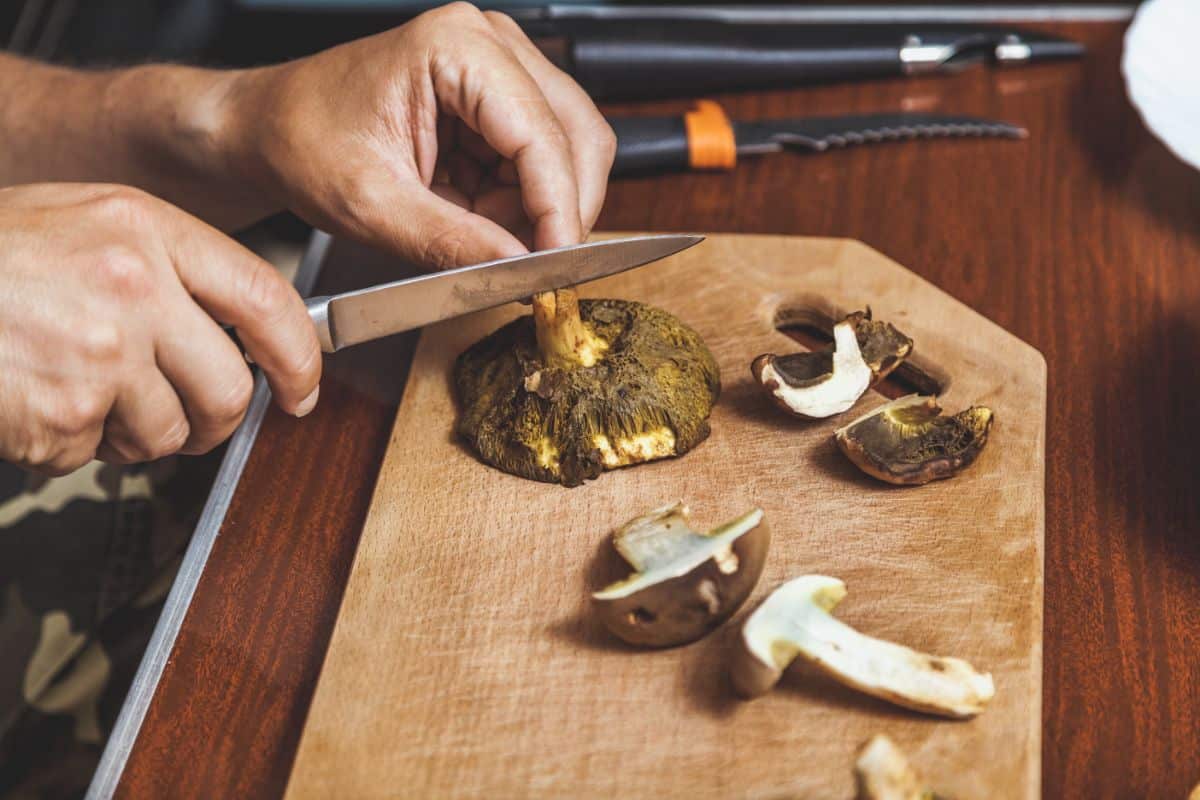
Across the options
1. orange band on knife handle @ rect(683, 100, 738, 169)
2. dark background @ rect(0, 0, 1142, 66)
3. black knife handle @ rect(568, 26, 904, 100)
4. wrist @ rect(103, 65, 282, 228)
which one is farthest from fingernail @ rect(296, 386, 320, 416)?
dark background @ rect(0, 0, 1142, 66)

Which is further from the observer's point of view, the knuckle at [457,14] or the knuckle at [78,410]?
the knuckle at [457,14]

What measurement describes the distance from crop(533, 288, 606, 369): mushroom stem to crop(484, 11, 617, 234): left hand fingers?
182 millimetres

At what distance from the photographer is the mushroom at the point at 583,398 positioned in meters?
1.38

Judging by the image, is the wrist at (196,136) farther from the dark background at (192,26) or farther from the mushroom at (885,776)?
the mushroom at (885,776)

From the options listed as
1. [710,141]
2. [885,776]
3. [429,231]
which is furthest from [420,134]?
[885,776]

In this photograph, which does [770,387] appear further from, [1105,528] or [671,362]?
[1105,528]

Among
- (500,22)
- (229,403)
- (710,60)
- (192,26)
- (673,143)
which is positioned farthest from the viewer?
(192,26)

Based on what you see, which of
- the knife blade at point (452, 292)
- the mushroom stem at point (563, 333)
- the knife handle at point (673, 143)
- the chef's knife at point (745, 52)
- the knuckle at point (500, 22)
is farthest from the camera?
the chef's knife at point (745, 52)

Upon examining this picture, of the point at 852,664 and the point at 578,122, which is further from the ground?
the point at 578,122

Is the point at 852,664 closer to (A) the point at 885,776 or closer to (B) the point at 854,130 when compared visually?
(A) the point at 885,776

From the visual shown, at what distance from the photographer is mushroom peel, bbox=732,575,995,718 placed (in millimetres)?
1091

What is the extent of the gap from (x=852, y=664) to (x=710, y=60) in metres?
1.43

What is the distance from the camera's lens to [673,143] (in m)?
1.97

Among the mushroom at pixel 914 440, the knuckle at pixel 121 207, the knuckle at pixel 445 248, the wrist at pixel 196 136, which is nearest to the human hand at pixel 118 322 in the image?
the knuckle at pixel 121 207
